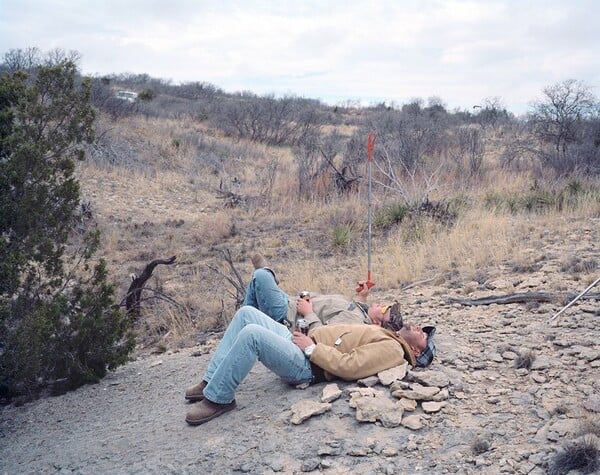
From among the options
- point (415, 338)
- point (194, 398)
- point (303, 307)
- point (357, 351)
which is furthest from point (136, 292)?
point (415, 338)

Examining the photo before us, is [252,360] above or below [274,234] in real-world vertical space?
below

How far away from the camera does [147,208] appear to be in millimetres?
14383

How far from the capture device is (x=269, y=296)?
5227 millimetres

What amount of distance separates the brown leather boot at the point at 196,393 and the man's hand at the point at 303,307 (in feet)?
3.25

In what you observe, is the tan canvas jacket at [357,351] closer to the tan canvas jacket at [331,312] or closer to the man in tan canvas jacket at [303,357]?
the man in tan canvas jacket at [303,357]

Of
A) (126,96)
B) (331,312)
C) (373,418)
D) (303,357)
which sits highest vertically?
(126,96)

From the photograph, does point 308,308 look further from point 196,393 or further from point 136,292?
point 136,292

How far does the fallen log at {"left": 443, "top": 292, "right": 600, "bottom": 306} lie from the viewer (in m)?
5.66

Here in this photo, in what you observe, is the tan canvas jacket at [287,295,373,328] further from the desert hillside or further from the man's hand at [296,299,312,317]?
the desert hillside

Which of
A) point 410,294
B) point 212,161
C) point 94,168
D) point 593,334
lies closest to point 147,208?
point 94,168

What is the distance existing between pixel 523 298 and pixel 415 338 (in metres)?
1.91

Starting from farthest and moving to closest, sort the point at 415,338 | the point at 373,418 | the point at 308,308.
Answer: the point at 308,308
the point at 415,338
the point at 373,418

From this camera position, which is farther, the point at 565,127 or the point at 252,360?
the point at 565,127

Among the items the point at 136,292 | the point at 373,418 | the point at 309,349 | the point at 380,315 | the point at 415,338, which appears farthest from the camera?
the point at 136,292
